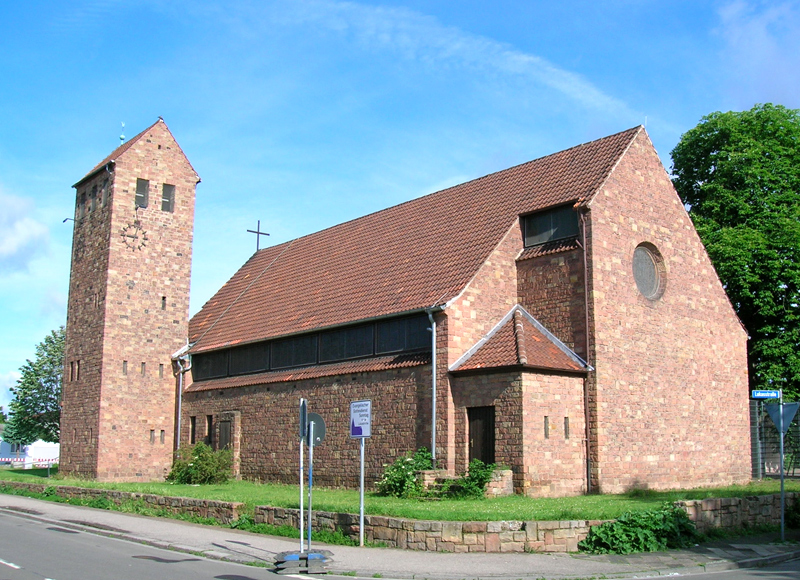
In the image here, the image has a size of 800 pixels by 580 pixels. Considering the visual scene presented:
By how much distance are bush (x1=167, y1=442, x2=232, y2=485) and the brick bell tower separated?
4.02 m

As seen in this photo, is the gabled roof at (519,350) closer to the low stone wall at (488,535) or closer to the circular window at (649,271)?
the circular window at (649,271)

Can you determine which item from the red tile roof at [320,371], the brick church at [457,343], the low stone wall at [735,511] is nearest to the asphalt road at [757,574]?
the low stone wall at [735,511]

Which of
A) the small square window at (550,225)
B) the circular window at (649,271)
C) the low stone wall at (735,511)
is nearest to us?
the low stone wall at (735,511)

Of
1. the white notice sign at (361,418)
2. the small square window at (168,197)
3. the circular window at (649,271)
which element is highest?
the small square window at (168,197)

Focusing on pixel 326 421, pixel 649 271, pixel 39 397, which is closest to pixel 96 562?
pixel 326 421

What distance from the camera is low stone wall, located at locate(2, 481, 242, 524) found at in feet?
60.0

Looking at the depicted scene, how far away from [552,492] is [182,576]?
1114 cm

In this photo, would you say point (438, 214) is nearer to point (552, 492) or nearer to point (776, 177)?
point (552, 492)

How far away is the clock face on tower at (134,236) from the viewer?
33500 mm

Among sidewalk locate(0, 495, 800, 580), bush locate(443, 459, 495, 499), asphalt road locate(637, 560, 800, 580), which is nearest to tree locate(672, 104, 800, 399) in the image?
bush locate(443, 459, 495, 499)

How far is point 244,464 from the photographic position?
97.7ft

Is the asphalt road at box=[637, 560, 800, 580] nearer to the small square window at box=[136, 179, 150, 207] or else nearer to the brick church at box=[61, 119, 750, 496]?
the brick church at box=[61, 119, 750, 496]

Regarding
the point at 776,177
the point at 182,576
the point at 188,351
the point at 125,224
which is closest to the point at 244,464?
the point at 188,351

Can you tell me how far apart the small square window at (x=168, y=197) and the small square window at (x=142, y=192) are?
0.68m
